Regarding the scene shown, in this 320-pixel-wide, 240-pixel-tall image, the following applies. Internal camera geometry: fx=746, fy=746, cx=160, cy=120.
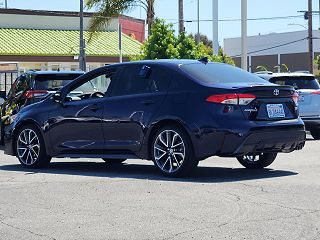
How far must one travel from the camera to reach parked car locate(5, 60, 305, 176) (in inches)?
377

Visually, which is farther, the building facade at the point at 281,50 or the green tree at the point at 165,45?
the building facade at the point at 281,50

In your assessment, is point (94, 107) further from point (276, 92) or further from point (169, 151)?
point (276, 92)

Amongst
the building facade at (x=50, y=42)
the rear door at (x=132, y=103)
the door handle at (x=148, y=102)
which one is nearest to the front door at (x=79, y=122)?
the rear door at (x=132, y=103)

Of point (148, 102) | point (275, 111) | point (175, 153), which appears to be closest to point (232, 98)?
point (275, 111)

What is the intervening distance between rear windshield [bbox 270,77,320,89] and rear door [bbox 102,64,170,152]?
6.96 metres

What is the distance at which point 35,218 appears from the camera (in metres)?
7.27

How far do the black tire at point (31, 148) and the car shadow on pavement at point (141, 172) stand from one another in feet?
0.43

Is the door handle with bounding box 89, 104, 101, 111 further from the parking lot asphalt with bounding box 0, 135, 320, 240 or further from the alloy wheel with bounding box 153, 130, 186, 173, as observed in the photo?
the alloy wheel with bounding box 153, 130, 186, 173

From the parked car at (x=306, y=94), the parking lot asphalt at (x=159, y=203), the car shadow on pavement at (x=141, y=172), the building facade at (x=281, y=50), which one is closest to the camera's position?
the parking lot asphalt at (x=159, y=203)

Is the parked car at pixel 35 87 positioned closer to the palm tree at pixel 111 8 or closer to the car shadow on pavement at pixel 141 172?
the car shadow on pavement at pixel 141 172

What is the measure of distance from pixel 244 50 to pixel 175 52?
8.58ft

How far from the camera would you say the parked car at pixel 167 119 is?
31.4 ft

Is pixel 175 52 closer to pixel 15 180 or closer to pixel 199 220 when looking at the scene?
pixel 15 180

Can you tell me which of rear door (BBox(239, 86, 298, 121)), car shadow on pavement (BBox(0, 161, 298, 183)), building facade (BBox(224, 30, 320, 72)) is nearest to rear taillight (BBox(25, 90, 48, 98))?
car shadow on pavement (BBox(0, 161, 298, 183))
